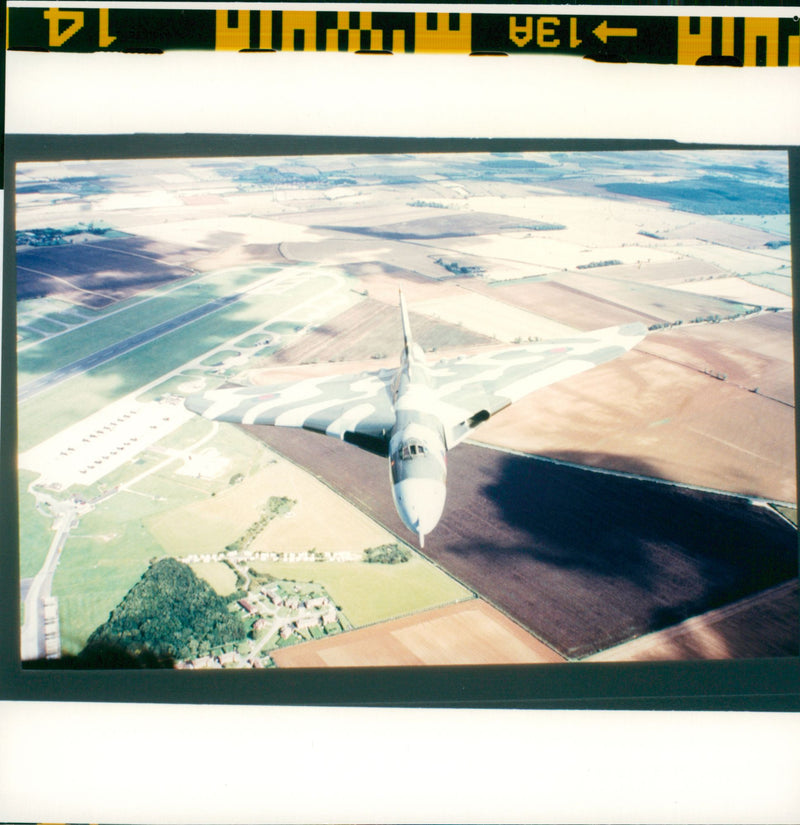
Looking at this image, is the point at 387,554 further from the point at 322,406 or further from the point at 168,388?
the point at 168,388

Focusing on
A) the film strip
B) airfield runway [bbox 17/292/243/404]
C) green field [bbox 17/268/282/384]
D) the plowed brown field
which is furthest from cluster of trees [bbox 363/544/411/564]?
the film strip

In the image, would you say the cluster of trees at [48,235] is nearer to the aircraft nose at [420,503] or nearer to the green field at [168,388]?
the green field at [168,388]

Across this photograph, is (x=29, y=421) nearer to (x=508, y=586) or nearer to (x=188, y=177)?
(x=188, y=177)

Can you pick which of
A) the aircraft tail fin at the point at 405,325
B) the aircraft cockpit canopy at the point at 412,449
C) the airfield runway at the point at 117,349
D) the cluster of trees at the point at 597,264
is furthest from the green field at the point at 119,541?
the cluster of trees at the point at 597,264

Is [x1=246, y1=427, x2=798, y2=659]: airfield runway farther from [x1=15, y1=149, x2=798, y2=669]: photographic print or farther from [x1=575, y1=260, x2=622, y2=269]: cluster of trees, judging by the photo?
[x1=575, y1=260, x2=622, y2=269]: cluster of trees

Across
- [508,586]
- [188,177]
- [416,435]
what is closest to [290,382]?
[416,435]

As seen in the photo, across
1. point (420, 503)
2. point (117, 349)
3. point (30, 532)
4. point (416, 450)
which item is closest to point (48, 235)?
point (117, 349)
